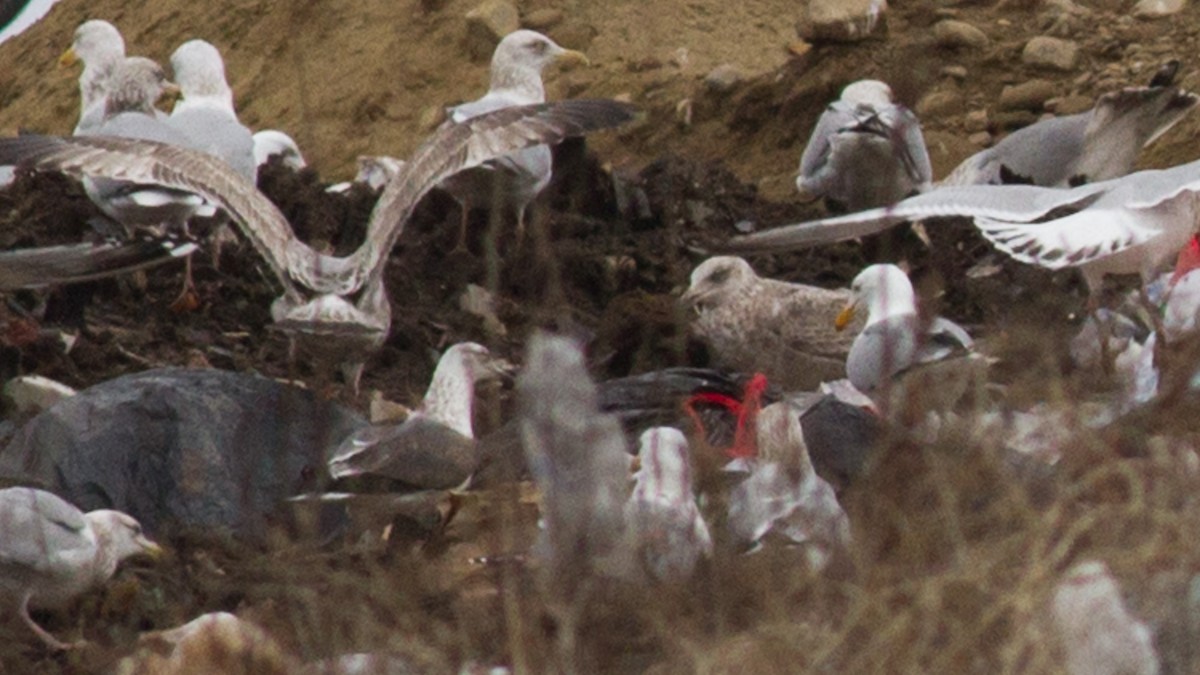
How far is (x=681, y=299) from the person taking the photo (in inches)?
303

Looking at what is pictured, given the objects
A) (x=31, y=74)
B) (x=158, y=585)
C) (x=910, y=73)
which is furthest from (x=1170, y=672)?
(x=31, y=74)

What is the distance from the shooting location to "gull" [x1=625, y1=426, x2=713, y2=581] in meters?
4.21

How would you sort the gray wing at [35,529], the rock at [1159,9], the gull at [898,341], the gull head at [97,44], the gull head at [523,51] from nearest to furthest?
1. the gray wing at [35,529]
2. the gull at [898,341]
3. the gull head at [523,51]
4. the gull head at [97,44]
5. the rock at [1159,9]

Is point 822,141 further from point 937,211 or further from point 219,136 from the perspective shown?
point 937,211

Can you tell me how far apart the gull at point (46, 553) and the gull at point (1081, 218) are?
197 cm

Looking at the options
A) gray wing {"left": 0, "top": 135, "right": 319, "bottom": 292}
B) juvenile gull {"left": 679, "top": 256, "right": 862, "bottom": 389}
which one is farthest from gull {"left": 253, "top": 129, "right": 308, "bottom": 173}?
juvenile gull {"left": 679, "top": 256, "right": 862, "bottom": 389}

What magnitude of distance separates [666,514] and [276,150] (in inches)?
Result: 199

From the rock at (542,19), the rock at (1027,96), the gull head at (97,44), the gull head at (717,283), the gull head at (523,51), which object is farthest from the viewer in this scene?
the rock at (542,19)

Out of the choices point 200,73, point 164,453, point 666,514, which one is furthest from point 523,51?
point 666,514

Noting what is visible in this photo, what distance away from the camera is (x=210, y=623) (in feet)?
13.3

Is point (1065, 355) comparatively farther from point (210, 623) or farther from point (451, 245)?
point (451, 245)

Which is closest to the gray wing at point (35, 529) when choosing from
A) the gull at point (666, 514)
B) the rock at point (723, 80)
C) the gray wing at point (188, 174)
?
the gull at point (666, 514)

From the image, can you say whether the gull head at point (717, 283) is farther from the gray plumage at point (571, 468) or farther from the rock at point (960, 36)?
the gray plumage at point (571, 468)

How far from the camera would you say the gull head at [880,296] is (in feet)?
21.6
